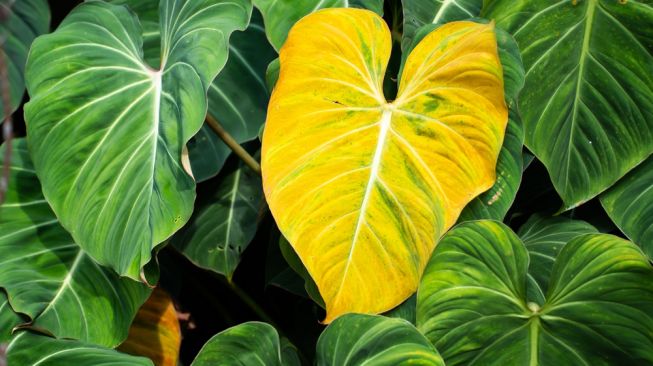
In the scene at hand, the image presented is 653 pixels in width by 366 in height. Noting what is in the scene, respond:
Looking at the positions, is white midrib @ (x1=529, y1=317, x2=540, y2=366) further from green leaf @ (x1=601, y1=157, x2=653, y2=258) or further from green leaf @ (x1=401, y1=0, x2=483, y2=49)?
green leaf @ (x1=401, y1=0, x2=483, y2=49)

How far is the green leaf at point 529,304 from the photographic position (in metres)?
1.13

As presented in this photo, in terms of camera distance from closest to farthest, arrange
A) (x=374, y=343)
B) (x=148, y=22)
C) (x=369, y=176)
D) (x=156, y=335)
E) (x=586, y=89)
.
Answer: (x=374, y=343), (x=369, y=176), (x=586, y=89), (x=156, y=335), (x=148, y=22)

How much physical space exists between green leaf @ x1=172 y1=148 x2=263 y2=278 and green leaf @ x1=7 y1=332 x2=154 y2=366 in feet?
1.22

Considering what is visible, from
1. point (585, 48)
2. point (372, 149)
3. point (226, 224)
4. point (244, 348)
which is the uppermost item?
point (585, 48)

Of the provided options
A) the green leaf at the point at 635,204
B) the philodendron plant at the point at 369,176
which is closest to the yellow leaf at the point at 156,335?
the philodendron plant at the point at 369,176

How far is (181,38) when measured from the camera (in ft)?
4.26

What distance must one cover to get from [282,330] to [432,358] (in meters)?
0.76

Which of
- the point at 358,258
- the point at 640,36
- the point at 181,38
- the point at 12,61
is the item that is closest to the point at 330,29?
the point at 181,38

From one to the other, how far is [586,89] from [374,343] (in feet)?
1.81

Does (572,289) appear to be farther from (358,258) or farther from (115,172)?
(115,172)

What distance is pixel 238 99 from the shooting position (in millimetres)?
1542

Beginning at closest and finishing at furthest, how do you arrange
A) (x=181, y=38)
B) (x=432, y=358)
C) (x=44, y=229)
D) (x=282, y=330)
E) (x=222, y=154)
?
(x=432, y=358), (x=181, y=38), (x=44, y=229), (x=222, y=154), (x=282, y=330)

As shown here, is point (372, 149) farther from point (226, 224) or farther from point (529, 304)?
point (226, 224)

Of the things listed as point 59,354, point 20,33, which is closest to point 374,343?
point 59,354
